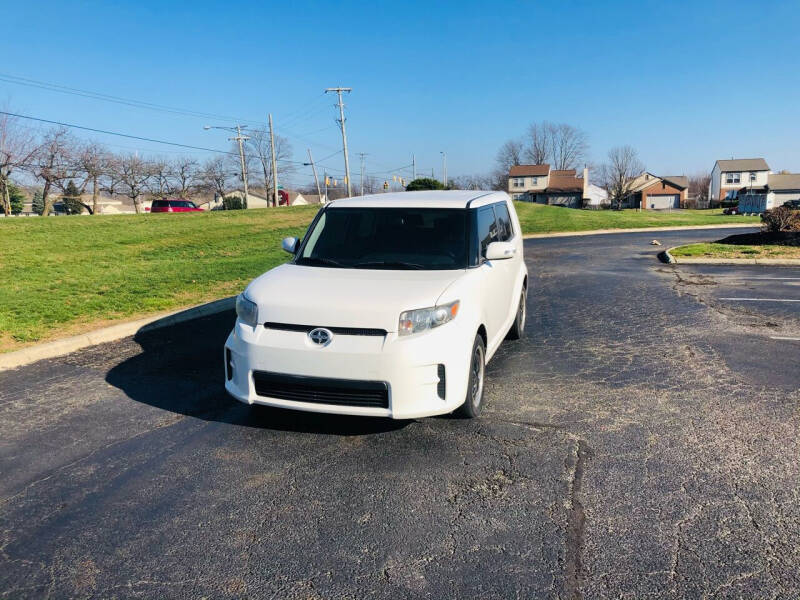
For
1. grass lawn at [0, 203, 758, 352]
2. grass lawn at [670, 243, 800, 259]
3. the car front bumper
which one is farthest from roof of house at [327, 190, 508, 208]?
grass lawn at [670, 243, 800, 259]

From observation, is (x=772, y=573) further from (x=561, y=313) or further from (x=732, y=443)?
(x=561, y=313)

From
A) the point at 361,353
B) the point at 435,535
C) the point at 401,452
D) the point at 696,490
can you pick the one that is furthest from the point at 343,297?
the point at 696,490

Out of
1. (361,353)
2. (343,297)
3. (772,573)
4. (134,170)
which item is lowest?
(772,573)

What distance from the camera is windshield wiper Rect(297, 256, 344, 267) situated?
5052 millimetres

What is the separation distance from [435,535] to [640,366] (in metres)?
3.78

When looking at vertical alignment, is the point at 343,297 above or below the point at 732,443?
above

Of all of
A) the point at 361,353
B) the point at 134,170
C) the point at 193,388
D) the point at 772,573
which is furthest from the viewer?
the point at 134,170

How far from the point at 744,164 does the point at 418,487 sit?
108 metres

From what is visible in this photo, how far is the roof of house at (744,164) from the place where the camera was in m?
90.9

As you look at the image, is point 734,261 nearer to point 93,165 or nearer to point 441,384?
point 441,384

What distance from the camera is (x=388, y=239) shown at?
5270 millimetres

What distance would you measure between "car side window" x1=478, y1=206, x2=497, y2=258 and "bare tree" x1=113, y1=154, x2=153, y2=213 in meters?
80.9

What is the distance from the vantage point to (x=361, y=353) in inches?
151

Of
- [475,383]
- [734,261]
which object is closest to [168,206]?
[734,261]
